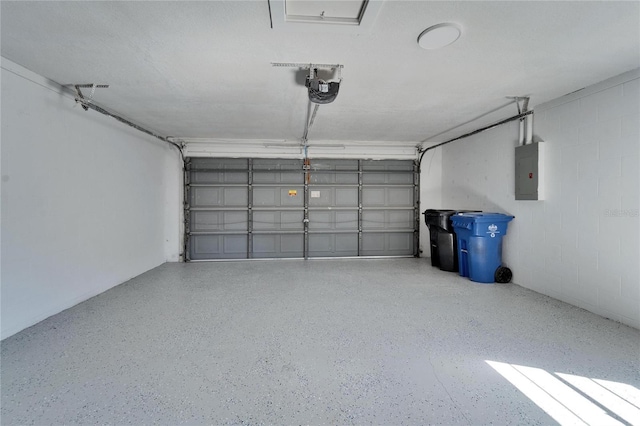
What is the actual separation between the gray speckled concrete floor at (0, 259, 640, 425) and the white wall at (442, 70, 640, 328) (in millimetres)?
325

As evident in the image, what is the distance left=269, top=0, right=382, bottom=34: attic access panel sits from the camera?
178cm

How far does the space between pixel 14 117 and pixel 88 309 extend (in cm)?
200

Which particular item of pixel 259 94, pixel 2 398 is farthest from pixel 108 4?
pixel 2 398

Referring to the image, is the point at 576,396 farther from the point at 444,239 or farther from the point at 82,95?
the point at 82,95

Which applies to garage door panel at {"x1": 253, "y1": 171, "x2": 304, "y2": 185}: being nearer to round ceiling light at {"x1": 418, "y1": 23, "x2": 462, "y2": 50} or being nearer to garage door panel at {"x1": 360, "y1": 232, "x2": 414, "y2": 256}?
garage door panel at {"x1": 360, "y1": 232, "x2": 414, "y2": 256}

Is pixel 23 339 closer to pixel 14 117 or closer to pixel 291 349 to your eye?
pixel 14 117

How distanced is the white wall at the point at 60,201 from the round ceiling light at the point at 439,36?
11.6 feet

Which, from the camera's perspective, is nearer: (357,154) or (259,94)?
(259,94)

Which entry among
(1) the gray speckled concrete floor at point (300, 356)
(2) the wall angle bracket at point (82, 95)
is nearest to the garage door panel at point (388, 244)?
(1) the gray speckled concrete floor at point (300, 356)

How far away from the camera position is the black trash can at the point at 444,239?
466 centimetres

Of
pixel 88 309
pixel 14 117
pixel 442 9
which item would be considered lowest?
pixel 88 309

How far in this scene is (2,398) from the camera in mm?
1656

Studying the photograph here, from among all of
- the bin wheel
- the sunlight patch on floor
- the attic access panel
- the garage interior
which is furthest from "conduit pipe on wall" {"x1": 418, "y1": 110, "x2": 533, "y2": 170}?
the sunlight patch on floor

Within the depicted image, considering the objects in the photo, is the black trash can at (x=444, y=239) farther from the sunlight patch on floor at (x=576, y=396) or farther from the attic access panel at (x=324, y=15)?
the attic access panel at (x=324, y=15)
